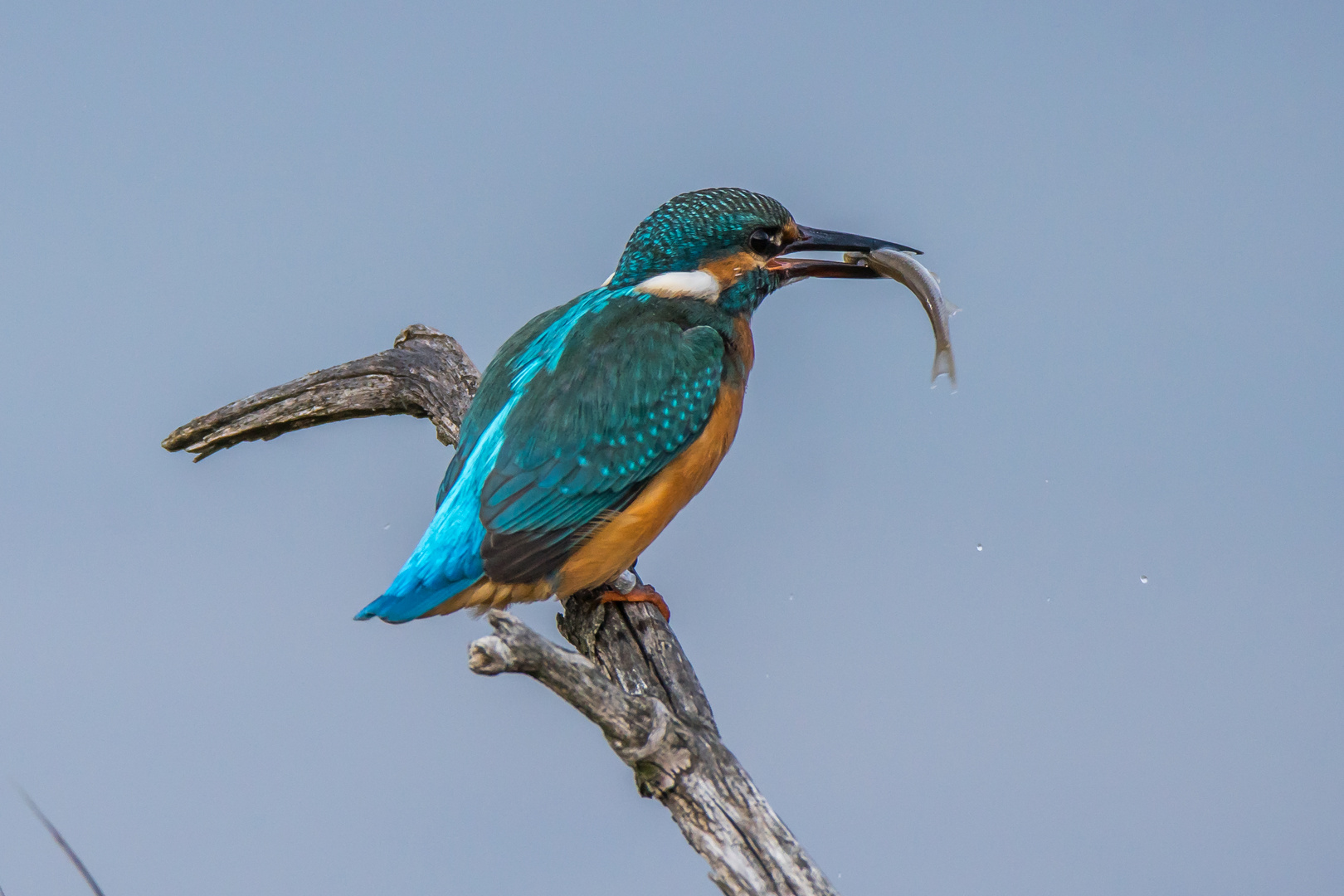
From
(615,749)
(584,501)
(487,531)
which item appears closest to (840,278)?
(584,501)

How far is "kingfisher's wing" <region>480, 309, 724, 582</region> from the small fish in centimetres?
53

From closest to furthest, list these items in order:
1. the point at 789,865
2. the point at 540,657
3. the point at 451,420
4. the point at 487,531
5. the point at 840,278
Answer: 1. the point at 540,657
2. the point at 789,865
3. the point at 487,531
4. the point at 840,278
5. the point at 451,420

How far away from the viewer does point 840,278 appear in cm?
282

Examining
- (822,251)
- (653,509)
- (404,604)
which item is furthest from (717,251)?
(404,604)

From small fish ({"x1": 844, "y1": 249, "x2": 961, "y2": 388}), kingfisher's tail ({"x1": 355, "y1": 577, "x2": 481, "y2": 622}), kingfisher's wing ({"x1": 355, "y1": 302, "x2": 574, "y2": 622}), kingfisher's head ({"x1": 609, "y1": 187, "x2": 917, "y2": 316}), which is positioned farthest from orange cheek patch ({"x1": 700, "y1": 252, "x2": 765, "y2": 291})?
kingfisher's tail ({"x1": 355, "y1": 577, "x2": 481, "y2": 622})

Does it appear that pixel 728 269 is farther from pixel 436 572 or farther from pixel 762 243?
pixel 436 572

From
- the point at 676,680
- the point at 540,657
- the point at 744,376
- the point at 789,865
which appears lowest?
the point at 789,865

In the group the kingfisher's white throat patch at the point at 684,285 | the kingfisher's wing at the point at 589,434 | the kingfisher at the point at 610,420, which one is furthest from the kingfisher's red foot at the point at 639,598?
the kingfisher's white throat patch at the point at 684,285

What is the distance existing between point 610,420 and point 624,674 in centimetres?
50

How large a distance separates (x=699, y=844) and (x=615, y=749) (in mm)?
205

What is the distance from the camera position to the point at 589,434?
2355mm

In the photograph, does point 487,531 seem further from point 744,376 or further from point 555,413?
point 744,376

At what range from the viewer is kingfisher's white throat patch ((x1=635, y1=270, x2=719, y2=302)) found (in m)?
2.61

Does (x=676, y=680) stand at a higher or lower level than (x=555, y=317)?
lower
